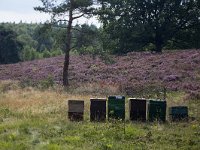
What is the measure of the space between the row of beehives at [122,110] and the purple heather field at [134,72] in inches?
303

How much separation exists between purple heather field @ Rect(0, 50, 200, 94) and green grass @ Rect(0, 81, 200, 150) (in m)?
8.94

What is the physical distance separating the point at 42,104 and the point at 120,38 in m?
29.1

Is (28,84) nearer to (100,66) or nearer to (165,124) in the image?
(100,66)

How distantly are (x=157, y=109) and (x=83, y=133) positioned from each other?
4218 mm

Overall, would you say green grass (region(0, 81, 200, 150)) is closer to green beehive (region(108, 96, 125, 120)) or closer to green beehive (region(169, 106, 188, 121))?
green beehive (region(169, 106, 188, 121))

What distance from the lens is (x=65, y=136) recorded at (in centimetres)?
1447

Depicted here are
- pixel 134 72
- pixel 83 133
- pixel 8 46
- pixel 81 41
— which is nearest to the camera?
pixel 83 133

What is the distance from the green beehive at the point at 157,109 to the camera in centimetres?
→ 1758

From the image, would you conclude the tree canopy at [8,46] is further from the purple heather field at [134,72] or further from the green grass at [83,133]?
the green grass at [83,133]

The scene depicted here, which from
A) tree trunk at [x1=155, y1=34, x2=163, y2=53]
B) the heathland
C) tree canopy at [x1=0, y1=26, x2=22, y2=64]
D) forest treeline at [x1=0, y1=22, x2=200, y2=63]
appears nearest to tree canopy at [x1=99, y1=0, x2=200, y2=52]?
tree trunk at [x1=155, y1=34, x2=163, y2=53]

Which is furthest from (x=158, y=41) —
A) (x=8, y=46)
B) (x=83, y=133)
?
(x=83, y=133)

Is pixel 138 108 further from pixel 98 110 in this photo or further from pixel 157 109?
pixel 98 110

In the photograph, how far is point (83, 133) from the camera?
1488cm

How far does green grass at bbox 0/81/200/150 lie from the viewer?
1328 cm
